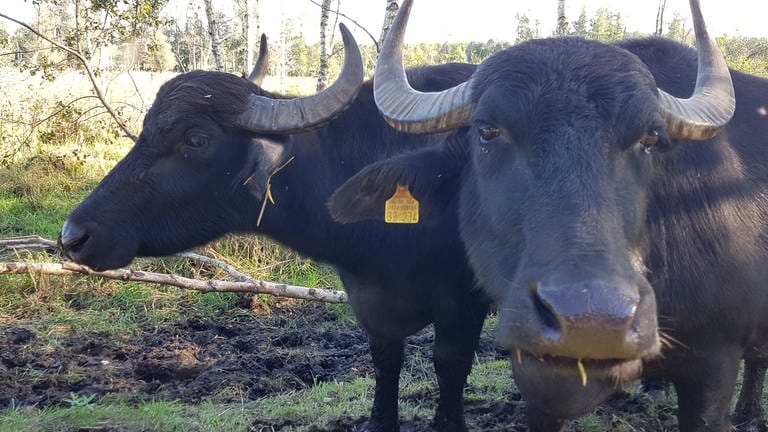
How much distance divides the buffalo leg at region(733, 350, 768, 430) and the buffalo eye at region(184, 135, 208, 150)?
142 inches

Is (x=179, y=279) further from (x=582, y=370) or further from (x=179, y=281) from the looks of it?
(x=582, y=370)

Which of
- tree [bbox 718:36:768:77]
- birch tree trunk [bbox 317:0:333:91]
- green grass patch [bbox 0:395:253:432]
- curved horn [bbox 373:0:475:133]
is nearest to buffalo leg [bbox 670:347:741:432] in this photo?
curved horn [bbox 373:0:475:133]

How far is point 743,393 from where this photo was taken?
13.8 ft

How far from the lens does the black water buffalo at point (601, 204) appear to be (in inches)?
75.7

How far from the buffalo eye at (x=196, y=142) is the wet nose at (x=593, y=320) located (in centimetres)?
237

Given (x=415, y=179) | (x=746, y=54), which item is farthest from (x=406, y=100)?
(x=746, y=54)

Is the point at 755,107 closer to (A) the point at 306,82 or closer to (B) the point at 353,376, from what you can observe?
(B) the point at 353,376

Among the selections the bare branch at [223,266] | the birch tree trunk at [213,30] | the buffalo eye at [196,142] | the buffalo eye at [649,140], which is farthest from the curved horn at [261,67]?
the birch tree trunk at [213,30]

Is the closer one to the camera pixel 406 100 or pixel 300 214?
pixel 406 100

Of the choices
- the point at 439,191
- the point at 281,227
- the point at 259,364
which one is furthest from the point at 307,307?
the point at 439,191

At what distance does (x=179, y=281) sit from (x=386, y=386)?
2576mm

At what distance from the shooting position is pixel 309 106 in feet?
12.2

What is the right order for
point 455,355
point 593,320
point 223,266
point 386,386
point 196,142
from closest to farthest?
point 593,320
point 196,142
point 455,355
point 386,386
point 223,266

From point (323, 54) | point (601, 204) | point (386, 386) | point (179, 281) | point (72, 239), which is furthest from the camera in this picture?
point (323, 54)
